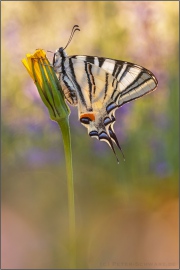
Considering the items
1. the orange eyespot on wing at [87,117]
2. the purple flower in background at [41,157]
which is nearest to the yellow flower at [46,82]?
the orange eyespot on wing at [87,117]

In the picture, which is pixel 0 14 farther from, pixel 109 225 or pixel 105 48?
pixel 109 225

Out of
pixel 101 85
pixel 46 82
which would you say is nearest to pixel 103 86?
pixel 101 85

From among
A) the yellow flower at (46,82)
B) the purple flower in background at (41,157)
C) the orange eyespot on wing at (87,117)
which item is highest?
the yellow flower at (46,82)

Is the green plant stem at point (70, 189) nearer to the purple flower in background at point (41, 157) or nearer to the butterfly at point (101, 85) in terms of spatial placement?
the butterfly at point (101, 85)

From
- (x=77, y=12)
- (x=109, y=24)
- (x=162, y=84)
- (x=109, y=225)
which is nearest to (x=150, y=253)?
(x=109, y=225)

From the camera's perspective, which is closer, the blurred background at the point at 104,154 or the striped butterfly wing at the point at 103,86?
the striped butterfly wing at the point at 103,86
